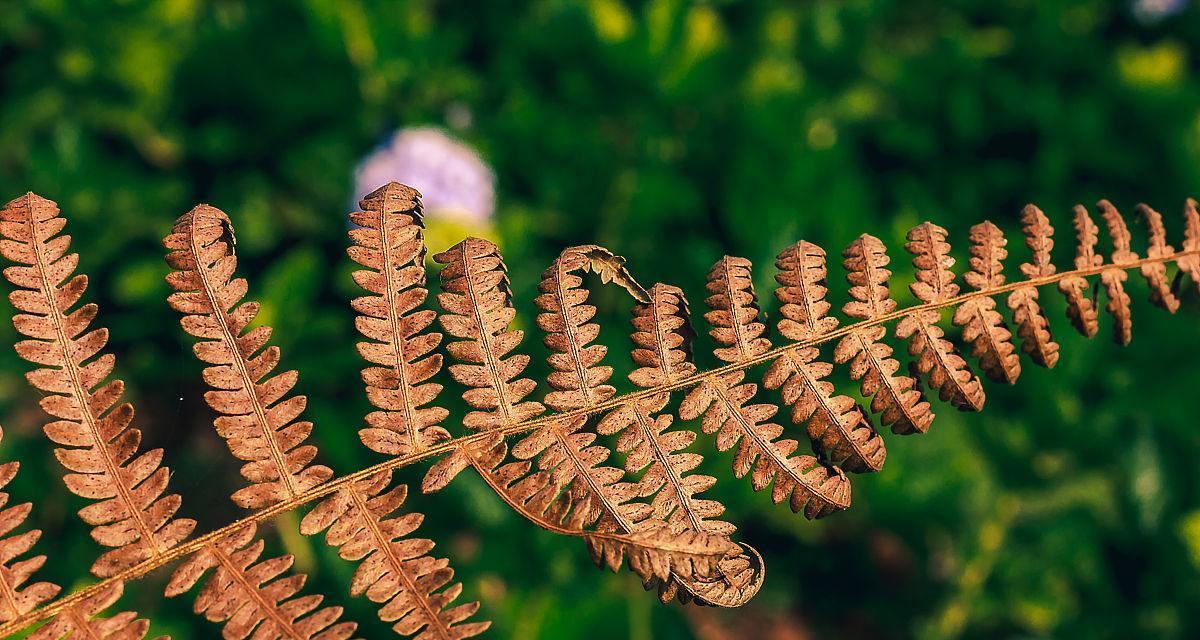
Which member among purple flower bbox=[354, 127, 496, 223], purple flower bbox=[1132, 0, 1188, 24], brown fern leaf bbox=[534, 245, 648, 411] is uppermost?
purple flower bbox=[1132, 0, 1188, 24]

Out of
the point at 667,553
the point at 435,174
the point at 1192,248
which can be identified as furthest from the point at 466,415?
the point at 435,174

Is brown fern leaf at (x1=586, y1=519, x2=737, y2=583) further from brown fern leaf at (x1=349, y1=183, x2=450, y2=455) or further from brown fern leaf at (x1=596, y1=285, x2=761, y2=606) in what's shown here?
brown fern leaf at (x1=349, y1=183, x2=450, y2=455)

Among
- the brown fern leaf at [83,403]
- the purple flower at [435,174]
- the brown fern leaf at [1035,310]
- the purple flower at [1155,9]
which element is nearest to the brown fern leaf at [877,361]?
the brown fern leaf at [1035,310]

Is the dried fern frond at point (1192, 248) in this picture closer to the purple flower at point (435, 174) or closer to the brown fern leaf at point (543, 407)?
the brown fern leaf at point (543, 407)

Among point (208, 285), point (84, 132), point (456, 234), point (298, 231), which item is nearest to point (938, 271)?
point (208, 285)

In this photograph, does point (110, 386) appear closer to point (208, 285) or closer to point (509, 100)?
point (208, 285)

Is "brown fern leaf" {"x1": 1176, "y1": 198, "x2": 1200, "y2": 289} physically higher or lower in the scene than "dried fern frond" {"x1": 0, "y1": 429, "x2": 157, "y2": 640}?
higher

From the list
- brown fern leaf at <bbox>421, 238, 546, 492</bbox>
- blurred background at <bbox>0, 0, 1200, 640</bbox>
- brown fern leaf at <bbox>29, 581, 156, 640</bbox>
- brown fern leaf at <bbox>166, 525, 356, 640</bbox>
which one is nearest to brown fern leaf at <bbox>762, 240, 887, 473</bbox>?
brown fern leaf at <bbox>421, 238, 546, 492</bbox>
